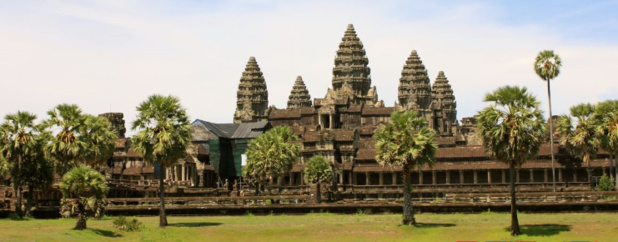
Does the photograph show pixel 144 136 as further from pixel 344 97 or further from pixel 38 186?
pixel 344 97

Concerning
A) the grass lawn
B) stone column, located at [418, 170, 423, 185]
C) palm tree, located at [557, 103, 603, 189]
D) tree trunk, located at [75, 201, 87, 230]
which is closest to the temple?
stone column, located at [418, 170, 423, 185]

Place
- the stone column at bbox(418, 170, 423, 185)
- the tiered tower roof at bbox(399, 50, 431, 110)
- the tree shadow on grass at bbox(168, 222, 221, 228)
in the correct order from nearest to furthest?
the tree shadow on grass at bbox(168, 222, 221, 228) → the stone column at bbox(418, 170, 423, 185) → the tiered tower roof at bbox(399, 50, 431, 110)

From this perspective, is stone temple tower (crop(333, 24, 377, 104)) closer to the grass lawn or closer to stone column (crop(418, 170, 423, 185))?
stone column (crop(418, 170, 423, 185))

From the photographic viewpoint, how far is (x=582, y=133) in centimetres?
9619

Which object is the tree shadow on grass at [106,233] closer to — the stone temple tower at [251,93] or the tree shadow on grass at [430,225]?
the tree shadow on grass at [430,225]

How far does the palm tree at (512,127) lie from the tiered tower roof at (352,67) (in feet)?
378

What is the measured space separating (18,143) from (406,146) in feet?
98.0

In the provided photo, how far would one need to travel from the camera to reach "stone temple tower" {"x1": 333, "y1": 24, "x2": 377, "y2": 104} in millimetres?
172750

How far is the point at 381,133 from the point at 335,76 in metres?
112

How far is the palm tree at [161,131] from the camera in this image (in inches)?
2488

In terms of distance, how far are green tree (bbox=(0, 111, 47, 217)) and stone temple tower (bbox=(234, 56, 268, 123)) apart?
112414mm

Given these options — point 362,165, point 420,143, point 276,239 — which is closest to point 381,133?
point 420,143

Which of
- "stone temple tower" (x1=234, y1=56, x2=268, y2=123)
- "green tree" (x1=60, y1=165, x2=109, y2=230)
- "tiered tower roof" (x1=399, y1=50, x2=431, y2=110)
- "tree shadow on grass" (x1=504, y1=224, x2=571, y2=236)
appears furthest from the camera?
"stone temple tower" (x1=234, y1=56, x2=268, y2=123)

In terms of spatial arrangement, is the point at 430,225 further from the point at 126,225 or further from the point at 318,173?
the point at 318,173
